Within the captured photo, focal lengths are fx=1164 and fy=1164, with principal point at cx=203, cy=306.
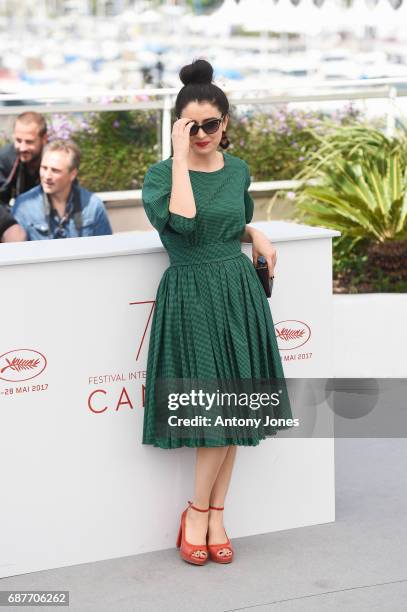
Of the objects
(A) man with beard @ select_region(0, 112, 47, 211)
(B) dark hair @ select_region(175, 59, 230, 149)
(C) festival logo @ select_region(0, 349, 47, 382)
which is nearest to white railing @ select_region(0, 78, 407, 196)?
(A) man with beard @ select_region(0, 112, 47, 211)

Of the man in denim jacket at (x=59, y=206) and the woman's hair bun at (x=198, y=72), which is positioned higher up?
the woman's hair bun at (x=198, y=72)

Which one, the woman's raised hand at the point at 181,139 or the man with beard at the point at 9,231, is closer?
the woman's raised hand at the point at 181,139

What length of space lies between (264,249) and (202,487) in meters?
0.86

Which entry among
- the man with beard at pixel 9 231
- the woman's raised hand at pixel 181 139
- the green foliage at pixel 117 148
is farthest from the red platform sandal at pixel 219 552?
the green foliage at pixel 117 148

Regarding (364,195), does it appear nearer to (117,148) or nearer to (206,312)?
(117,148)

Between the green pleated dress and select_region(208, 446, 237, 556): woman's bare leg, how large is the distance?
17cm

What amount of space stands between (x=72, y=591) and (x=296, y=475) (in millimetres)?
1020

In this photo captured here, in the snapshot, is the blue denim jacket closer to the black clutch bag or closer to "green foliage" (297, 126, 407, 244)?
"green foliage" (297, 126, 407, 244)

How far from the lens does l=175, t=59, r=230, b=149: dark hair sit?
3893mm

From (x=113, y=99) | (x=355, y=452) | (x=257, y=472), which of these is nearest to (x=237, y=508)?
(x=257, y=472)

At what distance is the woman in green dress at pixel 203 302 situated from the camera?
389 cm

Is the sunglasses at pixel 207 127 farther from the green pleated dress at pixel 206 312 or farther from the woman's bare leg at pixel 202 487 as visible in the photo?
the woman's bare leg at pixel 202 487

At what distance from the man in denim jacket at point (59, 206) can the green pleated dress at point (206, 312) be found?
2.39 meters

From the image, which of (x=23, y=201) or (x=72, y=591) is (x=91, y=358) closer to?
(x=72, y=591)
